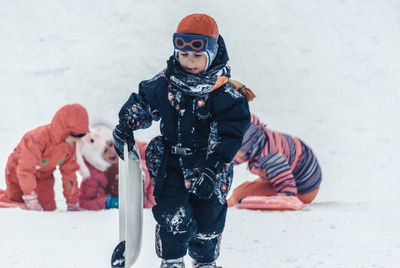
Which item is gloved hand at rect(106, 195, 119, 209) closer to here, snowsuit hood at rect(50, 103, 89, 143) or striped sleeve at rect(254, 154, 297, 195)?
snowsuit hood at rect(50, 103, 89, 143)

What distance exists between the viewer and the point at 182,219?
2.08 metres

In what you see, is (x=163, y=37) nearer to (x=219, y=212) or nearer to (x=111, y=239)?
(x=111, y=239)

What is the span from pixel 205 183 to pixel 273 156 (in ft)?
6.88

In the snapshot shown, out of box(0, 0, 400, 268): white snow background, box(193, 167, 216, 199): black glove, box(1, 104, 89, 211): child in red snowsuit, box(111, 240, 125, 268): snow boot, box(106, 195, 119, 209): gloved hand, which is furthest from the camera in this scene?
box(0, 0, 400, 268): white snow background

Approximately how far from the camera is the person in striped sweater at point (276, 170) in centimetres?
396

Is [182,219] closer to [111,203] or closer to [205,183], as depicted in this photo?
[205,183]

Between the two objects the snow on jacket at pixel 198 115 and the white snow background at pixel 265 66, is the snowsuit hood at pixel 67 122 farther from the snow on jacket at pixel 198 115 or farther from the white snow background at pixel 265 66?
the snow on jacket at pixel 198 115

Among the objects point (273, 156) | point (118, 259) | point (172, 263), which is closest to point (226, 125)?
point (172, 263)

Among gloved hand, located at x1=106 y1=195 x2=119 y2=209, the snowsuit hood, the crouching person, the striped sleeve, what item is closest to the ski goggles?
the striped sleeve

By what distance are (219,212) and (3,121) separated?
543 centimetres

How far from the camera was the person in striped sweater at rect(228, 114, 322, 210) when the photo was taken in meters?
3.96

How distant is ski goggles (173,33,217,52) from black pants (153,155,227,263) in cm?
41

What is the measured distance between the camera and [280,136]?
416 centimetres

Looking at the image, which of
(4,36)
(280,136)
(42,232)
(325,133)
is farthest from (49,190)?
(4,36)
